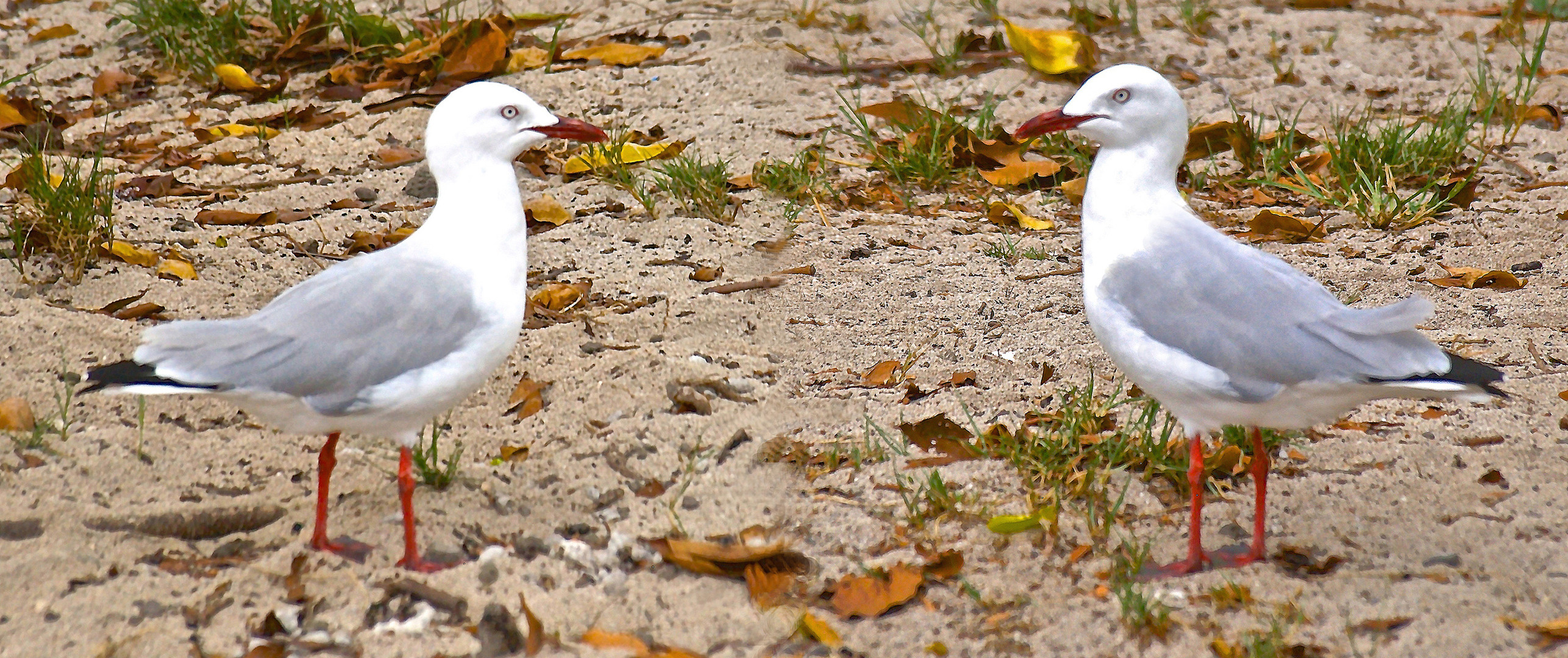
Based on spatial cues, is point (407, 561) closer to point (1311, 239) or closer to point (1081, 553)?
point (1081, 553)

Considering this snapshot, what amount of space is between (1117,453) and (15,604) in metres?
2.64

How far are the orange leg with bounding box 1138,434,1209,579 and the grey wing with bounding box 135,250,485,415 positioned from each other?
5.69ft

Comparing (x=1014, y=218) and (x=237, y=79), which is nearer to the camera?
(x=1014, y=218)

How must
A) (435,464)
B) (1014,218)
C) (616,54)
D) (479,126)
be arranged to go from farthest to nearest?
(616,54), (1014,218), (435,464), (479,126)

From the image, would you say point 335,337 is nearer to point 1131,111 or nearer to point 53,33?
point 1131,111

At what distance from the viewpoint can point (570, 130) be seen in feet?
11.7

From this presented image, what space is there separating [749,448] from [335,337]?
1.18 meters

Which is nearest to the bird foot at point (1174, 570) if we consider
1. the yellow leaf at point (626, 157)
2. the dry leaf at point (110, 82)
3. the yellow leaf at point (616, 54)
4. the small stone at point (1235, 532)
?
the small stone at point (1235, 532)

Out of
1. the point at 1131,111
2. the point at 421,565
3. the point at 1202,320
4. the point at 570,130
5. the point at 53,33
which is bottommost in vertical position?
the point at 53,33

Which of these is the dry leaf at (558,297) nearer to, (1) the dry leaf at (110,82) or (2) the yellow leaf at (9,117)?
(2) the yellow leaf at (9,117)

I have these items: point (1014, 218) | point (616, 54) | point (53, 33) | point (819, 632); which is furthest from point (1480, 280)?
point (53, 33)

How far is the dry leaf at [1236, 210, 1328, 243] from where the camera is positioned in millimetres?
5012

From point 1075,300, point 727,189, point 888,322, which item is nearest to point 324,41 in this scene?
point 727,189

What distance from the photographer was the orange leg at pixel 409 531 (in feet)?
10.4
